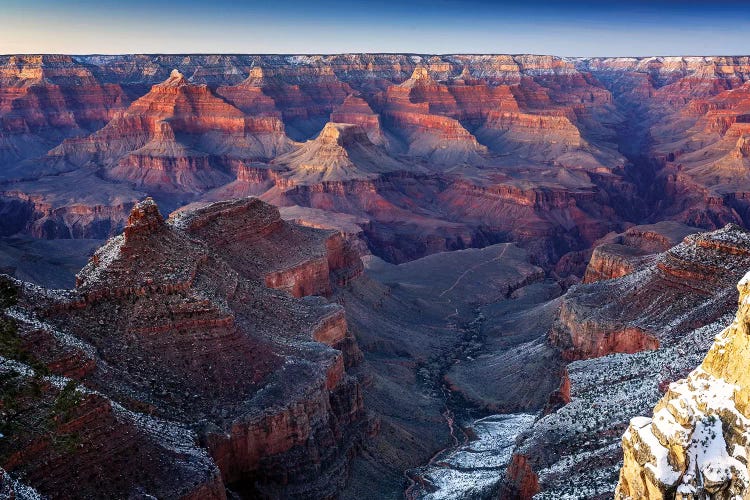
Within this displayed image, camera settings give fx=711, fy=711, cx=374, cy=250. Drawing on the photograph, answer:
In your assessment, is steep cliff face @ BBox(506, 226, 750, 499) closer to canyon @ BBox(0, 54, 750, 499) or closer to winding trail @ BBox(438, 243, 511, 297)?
canyon @ BBox(0, 54, 750, 499)

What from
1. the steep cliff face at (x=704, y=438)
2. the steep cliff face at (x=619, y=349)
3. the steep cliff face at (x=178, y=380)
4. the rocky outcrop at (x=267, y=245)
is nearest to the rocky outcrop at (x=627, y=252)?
the steep cliff face at (x=619, y=349)

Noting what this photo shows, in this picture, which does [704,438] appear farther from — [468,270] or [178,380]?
[468,270]

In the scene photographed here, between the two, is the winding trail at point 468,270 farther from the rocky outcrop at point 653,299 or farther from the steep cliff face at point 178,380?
the steep cliff face at point 178,380

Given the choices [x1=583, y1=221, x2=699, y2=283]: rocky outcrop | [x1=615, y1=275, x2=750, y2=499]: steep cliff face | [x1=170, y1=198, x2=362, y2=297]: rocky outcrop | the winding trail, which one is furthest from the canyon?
the winding trail

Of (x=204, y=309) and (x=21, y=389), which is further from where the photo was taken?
(x=204, y=309)

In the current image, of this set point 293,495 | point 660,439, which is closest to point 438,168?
point 293,495

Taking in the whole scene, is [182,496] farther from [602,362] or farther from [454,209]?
[454,209]
